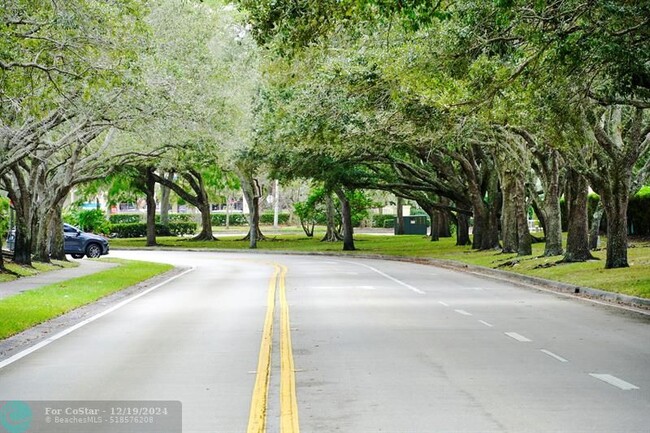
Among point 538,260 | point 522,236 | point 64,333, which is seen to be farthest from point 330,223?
point 64,333

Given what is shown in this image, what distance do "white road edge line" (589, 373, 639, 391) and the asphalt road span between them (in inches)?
0.9

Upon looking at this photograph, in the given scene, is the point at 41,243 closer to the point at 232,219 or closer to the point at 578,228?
the point at 578,228

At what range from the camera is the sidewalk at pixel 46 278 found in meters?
26.4

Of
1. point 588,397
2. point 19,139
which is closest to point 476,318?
point 588,397

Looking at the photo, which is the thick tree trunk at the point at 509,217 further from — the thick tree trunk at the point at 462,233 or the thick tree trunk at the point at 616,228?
the thick tree trunk at the point at 462,233

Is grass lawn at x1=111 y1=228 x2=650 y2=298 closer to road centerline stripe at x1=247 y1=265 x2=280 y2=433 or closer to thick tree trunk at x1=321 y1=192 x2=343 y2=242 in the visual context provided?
thick tree trunk at x1=321 y1=192 x2=343 y2=242

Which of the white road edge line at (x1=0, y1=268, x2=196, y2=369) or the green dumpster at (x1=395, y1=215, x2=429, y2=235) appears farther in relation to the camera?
the green dumpster at (x1=395, y1=215, x2=429, y2=235)

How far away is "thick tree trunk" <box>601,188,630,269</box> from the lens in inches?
1195

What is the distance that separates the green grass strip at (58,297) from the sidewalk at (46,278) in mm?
482

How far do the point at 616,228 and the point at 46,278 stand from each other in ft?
55.8

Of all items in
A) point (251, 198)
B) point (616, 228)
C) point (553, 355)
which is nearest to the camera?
point (553, 355)

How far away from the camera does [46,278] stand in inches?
1236

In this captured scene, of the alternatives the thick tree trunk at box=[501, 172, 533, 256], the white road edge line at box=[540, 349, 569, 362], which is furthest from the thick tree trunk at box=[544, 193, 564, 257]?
the white road edge line at box=[540, 349, 569, 362]

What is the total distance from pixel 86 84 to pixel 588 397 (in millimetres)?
14014
